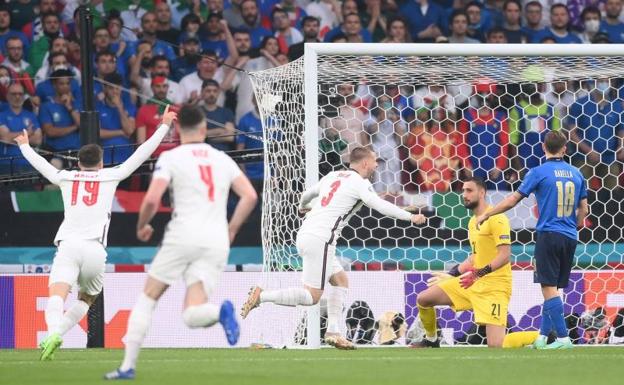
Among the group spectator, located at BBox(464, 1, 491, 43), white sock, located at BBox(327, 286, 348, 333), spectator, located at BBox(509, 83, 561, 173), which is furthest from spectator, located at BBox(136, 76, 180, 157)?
white sock, located at BBox(327, 286, 348, 333)

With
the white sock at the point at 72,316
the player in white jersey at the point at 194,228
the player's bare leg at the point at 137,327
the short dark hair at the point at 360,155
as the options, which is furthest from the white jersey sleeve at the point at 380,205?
the player's bare leg at the point at 137,327

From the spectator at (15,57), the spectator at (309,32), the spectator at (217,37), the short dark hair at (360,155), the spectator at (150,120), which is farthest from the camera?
the spectator at (309,32)

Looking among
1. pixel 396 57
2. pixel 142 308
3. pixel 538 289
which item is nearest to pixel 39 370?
pixel 142 308

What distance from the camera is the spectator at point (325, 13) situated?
19.0 metres

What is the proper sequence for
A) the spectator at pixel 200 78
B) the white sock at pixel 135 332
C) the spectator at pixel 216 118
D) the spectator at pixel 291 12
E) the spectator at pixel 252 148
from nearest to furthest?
the white sock at pixel 135 332 → the spectator at pixel 252 148 → the spectator at pixel 216 118 → the spectator at pixel 200 78 → the spectator at pixel 291 12

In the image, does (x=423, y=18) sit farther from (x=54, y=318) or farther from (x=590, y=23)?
(x=54, y=318)

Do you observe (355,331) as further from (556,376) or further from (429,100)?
(556,376)

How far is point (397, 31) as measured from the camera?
18.9m

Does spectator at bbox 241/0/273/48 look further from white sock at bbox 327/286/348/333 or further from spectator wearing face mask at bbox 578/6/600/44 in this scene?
white sock at bbox 327/286/348/333

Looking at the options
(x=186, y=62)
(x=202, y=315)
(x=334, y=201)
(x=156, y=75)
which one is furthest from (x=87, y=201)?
(x=186, y=62)

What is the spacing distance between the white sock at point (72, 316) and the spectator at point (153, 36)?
734 cm

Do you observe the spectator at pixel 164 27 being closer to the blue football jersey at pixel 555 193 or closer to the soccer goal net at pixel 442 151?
the soccer goal net at pixel 442 151

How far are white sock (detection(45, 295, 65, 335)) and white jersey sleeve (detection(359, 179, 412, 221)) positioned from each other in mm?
2843

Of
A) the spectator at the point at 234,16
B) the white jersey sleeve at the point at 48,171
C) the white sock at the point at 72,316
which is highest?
the spectator at the point at 234,16
